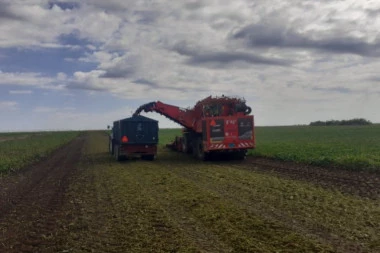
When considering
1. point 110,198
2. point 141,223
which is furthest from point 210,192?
point 141,223

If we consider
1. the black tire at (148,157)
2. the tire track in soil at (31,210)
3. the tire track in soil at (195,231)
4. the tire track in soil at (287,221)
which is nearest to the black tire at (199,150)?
the black tire at (148,157)

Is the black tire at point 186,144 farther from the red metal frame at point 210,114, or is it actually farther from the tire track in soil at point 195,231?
the tire track in soil at point 195,231

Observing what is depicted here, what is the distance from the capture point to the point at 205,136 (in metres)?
23.4

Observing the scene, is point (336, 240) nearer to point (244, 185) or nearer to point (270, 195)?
point (270, 195)

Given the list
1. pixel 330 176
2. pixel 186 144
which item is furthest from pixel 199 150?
pixel 330 176

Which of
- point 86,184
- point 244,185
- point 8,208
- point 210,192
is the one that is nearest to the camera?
point 8,208

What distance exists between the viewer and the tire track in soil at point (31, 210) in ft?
27.9

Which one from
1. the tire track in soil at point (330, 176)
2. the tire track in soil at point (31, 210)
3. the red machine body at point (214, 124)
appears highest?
the red machine body at point (214, 124)

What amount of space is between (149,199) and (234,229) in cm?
416

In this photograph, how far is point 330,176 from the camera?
16.8m

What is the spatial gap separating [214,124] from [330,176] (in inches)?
302

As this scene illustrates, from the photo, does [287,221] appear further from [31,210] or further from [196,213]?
[31,210]

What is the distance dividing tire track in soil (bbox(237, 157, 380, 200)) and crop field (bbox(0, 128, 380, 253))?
0.04 metres

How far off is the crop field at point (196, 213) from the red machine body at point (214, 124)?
16.5 feet
